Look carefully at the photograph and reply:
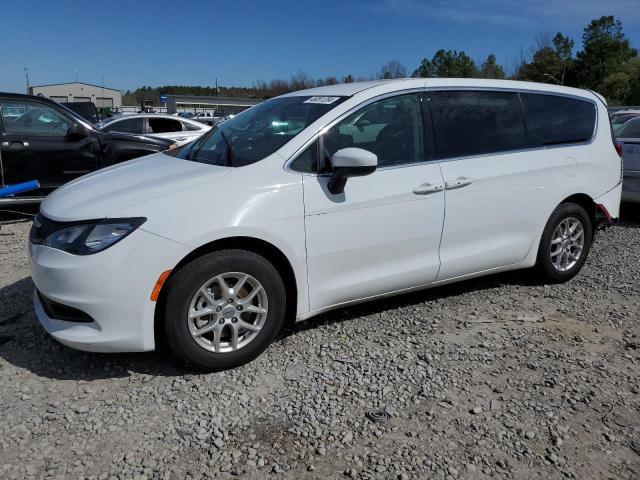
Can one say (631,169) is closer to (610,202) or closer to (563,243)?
(610,202)

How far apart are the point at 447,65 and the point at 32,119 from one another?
7604 centimetres

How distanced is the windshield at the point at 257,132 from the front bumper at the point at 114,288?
815mm

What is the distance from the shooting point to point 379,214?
351 centimetres

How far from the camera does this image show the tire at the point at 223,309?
299 centimetres

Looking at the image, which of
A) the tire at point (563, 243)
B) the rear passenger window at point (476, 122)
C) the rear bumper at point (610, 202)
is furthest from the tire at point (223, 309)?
the rear bumper at point (610, 202)

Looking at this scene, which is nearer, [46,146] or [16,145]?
[16,145]

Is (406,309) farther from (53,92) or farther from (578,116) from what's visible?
(53,92)

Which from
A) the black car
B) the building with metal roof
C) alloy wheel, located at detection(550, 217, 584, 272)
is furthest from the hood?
the building with metal roof

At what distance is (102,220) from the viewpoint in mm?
2947

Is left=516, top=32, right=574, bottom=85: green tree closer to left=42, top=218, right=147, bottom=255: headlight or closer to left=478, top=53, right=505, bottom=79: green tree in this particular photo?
left=478, top=53, right=505, bottom=79: green tree

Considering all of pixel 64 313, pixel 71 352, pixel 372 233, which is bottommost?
pixel 71 352

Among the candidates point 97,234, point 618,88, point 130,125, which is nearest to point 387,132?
point 97,234

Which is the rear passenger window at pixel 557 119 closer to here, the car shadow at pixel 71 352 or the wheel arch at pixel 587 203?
the wheel arch at pixel 587 203

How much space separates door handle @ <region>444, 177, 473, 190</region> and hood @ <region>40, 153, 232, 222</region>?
5.11ft
